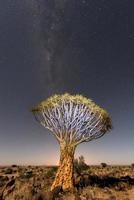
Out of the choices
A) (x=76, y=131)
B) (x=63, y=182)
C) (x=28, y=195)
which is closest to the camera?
(x=28, y=195)

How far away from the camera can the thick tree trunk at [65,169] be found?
17.7 metres

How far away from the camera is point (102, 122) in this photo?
63.7ft

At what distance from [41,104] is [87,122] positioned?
3361 millimetres

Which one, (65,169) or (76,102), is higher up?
(76,102)

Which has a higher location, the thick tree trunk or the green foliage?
the green foliage

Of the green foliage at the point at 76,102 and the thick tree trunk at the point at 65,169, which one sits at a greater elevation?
the green foliage at the point at 76,102

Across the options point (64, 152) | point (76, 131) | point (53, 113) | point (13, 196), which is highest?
point (53, 113)

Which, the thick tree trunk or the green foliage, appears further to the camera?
the green foliage

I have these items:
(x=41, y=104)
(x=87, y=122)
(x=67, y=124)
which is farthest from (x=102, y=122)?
(x=41, y=104)

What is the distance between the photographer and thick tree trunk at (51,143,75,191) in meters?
17.7

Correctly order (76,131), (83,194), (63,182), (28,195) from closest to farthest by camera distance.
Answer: (28,195) → (83,194) → (63,182) → (76,131)

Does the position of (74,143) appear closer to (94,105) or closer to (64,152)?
(64,152)

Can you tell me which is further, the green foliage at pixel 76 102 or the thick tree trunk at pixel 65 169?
the green foliage at pixel 76 102

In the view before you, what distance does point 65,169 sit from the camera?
59.5 feet
